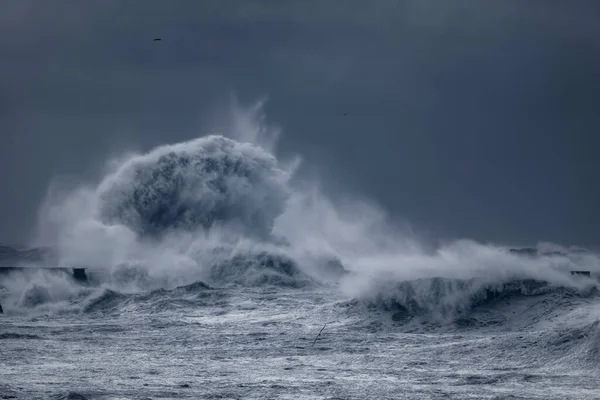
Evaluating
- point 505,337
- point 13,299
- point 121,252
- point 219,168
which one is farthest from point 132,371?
point 219,168

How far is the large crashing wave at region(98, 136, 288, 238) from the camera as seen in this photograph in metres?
45.2

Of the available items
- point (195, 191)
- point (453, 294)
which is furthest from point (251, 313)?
point (195, 191)

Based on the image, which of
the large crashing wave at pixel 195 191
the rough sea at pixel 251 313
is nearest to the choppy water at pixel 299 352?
the rough sea at pixel 251 313

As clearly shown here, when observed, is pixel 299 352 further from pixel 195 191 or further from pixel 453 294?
pixel 195 191

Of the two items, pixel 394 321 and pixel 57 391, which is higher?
pixel 394 321

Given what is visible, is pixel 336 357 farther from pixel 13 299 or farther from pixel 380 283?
pixel 13 299

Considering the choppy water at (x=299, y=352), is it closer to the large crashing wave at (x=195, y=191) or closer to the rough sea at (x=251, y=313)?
the rough sea at (x=251, y=313)

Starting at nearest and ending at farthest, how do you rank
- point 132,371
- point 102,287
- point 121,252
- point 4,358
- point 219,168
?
1. point 132,371
2. point 4,358
3. point 102,287
4. point 121,252
5. point 219,168

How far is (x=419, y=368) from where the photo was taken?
58.9 feet

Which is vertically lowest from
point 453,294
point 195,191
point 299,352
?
point 299,352

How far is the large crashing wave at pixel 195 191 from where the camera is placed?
4522cm

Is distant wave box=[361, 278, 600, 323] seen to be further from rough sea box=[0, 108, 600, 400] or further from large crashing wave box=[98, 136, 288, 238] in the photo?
large crashing wave box=[98, 136, 288, 238]

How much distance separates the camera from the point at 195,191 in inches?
1806

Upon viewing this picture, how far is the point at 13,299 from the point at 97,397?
Result: 18926mm
